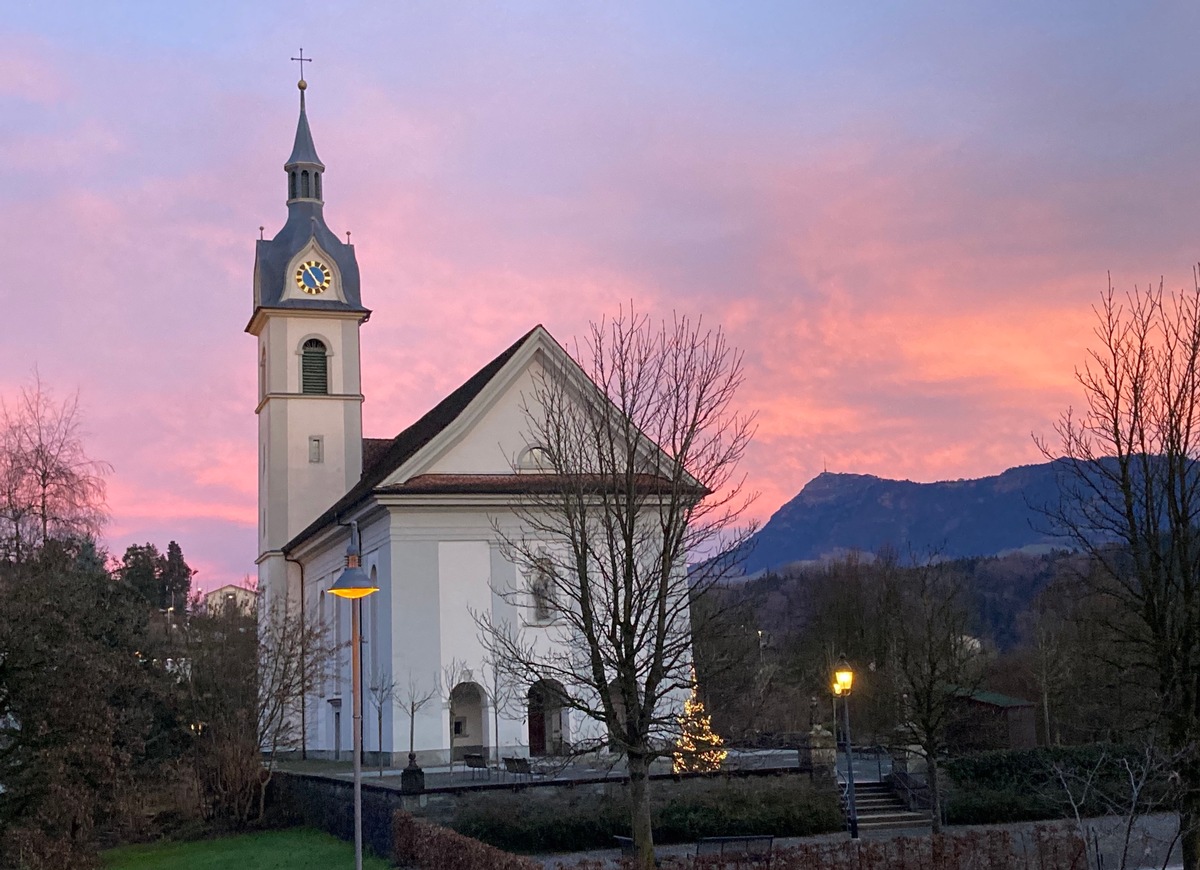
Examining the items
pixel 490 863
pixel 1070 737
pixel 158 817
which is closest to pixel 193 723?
pixel 158 817

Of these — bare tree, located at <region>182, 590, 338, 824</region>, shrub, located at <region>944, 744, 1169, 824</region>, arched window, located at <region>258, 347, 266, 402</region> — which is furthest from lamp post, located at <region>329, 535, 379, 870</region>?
arched window, located at <region>258, 347, 266, 402</region>

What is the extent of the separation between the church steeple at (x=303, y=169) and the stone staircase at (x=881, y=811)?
105 feet

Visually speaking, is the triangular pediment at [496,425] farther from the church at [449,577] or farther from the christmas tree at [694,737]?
the christmas tree at [694,737]

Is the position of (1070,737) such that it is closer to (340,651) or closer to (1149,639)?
(340,651)

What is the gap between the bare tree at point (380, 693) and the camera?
3600 cm

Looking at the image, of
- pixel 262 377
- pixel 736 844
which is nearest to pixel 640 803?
pixel 736 844

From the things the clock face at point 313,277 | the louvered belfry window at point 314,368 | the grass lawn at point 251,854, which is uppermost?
the clock face at point 313,277

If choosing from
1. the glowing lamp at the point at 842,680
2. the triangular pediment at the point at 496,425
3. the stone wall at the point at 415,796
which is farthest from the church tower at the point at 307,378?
the glowing lamp at the point at 842,680

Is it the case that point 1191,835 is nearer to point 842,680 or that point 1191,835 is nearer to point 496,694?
point 842,680

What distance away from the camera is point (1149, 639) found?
55.0 feet

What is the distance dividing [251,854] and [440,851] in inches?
349

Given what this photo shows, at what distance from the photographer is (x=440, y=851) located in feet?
67.5

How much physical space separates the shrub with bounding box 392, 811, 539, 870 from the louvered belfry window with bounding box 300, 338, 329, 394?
27.5 meters

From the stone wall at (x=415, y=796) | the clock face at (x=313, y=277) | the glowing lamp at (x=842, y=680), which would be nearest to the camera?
the stone wall at (x=415, y=796)
